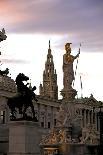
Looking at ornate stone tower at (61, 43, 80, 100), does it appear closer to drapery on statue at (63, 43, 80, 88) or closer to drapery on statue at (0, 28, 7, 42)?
drapery on statue at (63, 43, 80, 88)

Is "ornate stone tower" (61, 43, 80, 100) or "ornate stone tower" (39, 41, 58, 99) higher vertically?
"ornate stone tower" (39, 41, 58, 99)

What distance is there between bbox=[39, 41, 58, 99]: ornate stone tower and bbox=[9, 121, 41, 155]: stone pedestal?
120 meters

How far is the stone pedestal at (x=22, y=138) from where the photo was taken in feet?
109

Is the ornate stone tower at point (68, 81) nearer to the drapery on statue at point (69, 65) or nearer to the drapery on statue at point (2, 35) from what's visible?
the drapery on statue at point (69, 65)

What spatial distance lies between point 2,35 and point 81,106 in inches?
1900

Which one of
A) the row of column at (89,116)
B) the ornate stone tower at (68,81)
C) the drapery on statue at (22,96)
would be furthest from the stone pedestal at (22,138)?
the row of column at (89,116)

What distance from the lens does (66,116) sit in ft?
147

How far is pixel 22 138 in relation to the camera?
33.3 metres

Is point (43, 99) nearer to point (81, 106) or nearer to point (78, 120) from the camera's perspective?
point (81, 106)

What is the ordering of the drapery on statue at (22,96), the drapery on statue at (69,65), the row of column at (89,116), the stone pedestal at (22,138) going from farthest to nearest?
the row of column at (89,116)
the drapery on statue at (69,65)
the drapery on statue at (22,96)
the stone pedestal at (22,138)

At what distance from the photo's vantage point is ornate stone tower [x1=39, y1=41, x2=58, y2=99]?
15496 cm

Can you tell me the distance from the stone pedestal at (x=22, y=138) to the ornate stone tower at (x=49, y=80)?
11991 centimetres

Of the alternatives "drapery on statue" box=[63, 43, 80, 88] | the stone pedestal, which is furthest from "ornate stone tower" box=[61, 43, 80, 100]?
the stone pedestal

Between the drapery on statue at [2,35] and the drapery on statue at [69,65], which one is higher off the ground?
the drapery on statue at [2,35]
